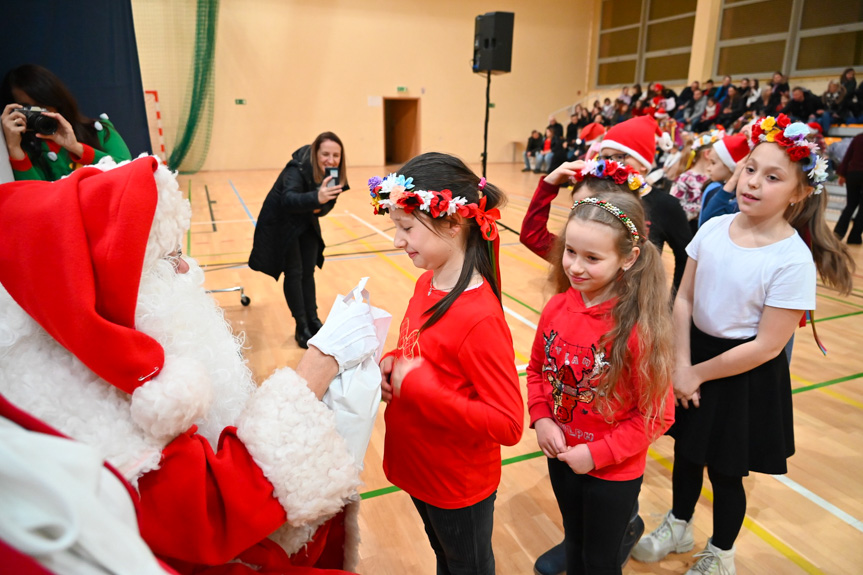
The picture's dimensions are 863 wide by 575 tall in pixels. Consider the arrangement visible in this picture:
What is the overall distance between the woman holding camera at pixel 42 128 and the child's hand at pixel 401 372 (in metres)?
1.69

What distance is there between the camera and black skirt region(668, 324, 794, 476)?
1578 mm

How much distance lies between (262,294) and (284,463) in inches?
154

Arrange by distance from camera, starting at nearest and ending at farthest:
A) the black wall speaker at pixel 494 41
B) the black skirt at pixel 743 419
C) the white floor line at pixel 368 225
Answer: the black skirt at pixel 743 419 < the black wall speaker at pixel 494 41 < the white floor line at pixel 368 225

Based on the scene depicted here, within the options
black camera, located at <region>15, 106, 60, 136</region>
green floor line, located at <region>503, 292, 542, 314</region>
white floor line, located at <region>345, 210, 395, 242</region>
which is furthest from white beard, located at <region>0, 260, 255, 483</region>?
white floor line, located at <region>345, 210, 395, 242</region>

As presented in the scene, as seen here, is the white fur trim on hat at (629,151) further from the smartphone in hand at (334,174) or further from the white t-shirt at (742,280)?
the smartphone in hand at (334,174)

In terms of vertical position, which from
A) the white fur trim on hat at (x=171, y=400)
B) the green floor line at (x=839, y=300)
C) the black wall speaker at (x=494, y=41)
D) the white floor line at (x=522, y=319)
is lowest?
the white floor line at (x=522, y=319)

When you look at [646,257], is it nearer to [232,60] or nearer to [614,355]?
[614,355]

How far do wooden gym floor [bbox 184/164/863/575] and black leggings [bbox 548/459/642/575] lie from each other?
1.63ft

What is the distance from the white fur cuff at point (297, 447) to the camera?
0.91 metres

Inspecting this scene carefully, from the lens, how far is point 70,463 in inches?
20.4

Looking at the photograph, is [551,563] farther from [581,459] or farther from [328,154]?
[328,154]

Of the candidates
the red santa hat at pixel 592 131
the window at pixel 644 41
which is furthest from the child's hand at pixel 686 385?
the window at pixel 644 41

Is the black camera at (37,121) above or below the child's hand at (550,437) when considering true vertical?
above

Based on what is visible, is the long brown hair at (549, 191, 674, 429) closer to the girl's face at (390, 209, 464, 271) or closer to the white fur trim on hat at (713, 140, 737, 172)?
the girl's face at (390, 209, 464, 271)
